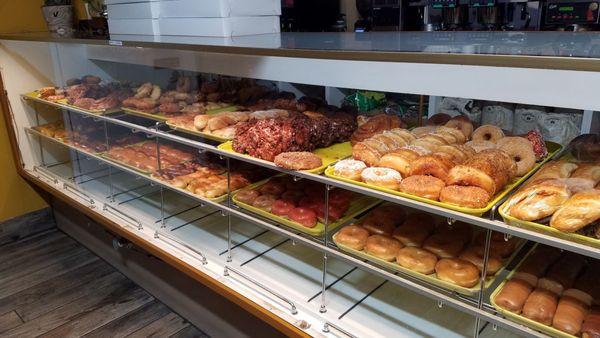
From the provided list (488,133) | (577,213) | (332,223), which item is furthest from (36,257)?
(577,213)

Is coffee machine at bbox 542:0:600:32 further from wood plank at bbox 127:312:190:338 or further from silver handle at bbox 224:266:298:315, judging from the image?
wood plank at bbox 127:312:190:338

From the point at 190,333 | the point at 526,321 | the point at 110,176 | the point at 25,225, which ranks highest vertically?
the point at 526,321

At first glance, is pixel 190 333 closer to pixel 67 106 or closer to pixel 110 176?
pixel 110 176

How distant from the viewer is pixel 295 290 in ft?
5.90

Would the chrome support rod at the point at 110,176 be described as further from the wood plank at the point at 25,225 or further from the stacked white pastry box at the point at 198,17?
the wood plank at the point at 25,225

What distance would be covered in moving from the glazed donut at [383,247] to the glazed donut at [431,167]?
28cm

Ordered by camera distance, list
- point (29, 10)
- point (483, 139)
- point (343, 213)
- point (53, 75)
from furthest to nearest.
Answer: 1. point (29, 10)
2. point (53, 75)
3. point (343, 213)
4. point (483, 139)

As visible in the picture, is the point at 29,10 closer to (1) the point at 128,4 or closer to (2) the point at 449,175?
(1) the point at 128,4

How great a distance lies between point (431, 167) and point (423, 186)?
0.09 m

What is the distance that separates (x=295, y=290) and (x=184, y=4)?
1.32m

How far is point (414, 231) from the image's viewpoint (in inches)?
62.6

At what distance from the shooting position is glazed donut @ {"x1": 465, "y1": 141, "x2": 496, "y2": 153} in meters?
1.42

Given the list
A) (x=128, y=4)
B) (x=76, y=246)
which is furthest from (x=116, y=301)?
(x=128, y=4)

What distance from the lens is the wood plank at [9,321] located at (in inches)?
99.9
